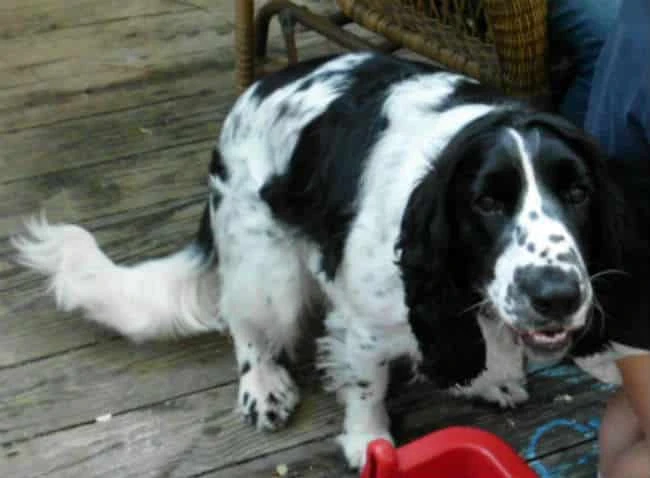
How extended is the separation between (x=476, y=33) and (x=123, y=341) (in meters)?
1.18

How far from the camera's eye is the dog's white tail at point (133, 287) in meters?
2.64

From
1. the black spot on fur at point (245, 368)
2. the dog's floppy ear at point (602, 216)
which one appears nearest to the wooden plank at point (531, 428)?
the black spot on fur at point (245, 368)

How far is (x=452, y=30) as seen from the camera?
2.64m

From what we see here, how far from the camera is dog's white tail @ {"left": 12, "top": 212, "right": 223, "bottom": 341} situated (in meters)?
2.64

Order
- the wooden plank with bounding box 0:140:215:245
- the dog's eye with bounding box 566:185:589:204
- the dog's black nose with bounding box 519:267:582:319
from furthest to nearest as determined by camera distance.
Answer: the wooden plank with bounding box 0:140:215:245 < the dog's eye with bounding box 566:185:589:204 < the dog's black nose with bounding box 519:267:582:319

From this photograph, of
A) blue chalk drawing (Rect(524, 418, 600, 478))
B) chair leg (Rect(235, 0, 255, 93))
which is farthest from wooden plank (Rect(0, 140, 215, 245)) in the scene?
blue chalk drawing (Rect(524, 418, 600, 478))

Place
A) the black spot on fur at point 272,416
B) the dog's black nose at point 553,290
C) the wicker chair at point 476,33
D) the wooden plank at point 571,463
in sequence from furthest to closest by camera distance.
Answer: the black spot on fur at point 272,416 → the wooden plank at point 571,463 → the wicker chair at point 476,33 → the dog's black nose at point 553,290

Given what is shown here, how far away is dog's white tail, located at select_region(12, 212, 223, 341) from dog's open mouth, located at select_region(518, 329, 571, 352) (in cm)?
103

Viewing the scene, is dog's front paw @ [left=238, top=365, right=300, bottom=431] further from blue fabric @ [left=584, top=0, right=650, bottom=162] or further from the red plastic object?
blue fabric @ [left=584, top=0, right=650, bottom=162]

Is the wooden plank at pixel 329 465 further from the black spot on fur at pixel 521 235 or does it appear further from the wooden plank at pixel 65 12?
the wooden plank at pixel 65 12

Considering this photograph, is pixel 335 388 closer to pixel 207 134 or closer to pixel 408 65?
pixel 408 65

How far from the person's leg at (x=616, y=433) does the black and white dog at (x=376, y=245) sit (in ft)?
0.70

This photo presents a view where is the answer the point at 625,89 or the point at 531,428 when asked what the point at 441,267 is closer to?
the point at 625,89

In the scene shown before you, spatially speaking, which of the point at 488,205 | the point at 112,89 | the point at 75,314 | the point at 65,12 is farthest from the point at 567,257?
the point at 65,12
